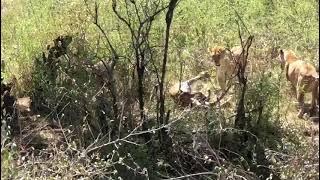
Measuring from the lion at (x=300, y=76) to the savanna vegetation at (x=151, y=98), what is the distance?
99 mm

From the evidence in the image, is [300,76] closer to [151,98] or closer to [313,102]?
[313,102]

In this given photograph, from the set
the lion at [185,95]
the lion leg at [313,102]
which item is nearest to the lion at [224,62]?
the lion at [185,95]

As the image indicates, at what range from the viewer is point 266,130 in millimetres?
4871

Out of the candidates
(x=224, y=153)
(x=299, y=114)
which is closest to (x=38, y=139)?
(x=224, y=153)

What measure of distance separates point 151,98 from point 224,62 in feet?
2.59

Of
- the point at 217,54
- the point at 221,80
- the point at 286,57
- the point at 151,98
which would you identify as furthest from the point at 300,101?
the point at 151,98

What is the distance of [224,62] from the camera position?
5395mm

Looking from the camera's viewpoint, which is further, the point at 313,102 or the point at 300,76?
the point at 300,76

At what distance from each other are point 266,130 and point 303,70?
63cm

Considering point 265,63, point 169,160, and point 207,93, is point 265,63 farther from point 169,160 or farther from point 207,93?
point 169,160

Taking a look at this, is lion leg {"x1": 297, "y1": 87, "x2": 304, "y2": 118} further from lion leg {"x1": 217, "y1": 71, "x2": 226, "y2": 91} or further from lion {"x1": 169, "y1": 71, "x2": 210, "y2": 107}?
lion {"x1": 169, "y1": 71, "x2": 210, "y2": 107}

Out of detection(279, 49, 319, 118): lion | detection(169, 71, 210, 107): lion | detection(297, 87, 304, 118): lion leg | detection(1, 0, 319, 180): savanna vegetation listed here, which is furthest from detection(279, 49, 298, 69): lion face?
detection(169, 71, 210, 107): lion

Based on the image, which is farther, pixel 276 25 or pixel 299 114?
pixel 276 25

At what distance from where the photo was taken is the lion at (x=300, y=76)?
4941 millimetres
